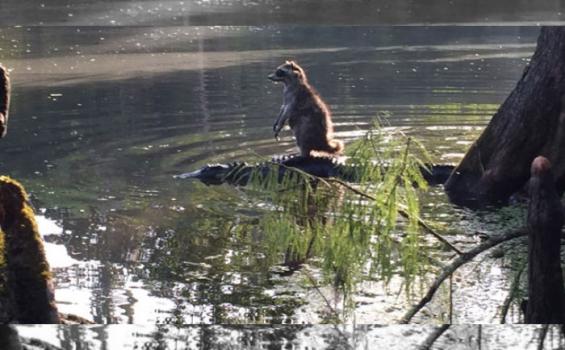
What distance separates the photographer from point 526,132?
534 centimetres

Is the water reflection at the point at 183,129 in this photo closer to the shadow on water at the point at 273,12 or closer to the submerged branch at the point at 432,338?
the shadow on water at the point at 273,12

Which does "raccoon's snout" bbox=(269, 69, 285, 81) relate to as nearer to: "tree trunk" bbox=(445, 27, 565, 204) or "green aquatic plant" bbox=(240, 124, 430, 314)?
"tree trunk" bbox=(445, 27, 565, 204)

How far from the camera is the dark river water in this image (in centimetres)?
367

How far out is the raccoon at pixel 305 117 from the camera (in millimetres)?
6535

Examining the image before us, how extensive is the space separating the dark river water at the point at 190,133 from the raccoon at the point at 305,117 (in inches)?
8.5

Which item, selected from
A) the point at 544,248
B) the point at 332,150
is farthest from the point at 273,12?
the point at 332,150

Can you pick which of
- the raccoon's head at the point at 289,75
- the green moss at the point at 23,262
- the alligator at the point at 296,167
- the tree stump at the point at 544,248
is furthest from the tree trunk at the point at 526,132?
the green moss at the point at 23,262

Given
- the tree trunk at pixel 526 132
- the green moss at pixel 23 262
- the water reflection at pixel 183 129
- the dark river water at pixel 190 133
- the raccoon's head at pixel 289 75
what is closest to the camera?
the green moss at pixel 23 262

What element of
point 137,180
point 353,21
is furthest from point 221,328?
point 137,180

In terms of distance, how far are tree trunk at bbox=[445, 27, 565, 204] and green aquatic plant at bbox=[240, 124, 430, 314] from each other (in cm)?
229

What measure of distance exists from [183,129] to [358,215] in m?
4.68

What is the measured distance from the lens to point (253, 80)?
344 inches

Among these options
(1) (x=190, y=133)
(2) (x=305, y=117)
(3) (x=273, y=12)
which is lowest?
(1) (x=190, y=133)

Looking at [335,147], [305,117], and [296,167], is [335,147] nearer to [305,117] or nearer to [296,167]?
[305,117]
